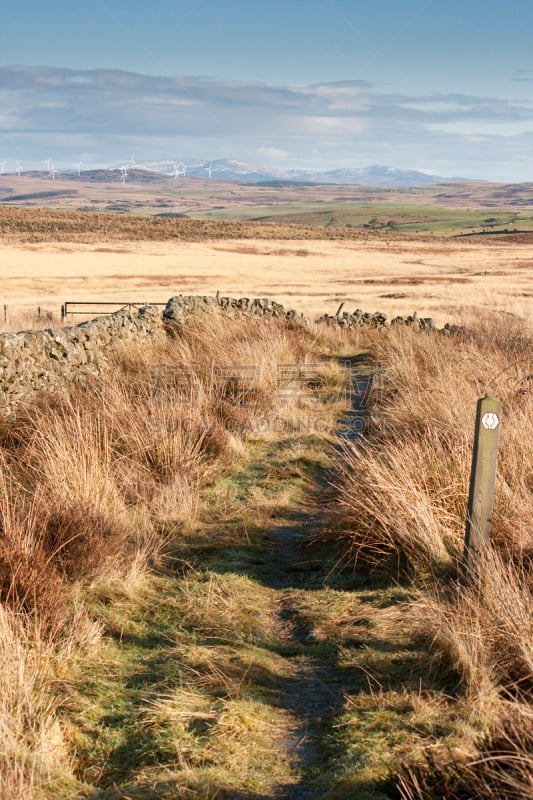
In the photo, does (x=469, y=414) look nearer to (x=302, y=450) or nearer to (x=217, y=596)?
(x=302, y=450)

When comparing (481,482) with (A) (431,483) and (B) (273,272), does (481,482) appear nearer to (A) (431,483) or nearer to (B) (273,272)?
(A) (431,483)

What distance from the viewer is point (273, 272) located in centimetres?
5294

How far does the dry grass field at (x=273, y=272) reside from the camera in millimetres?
32906

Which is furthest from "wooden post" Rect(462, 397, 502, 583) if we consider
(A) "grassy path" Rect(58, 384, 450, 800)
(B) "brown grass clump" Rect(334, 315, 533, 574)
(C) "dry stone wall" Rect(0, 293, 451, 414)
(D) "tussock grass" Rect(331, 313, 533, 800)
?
(C) "dry stone wall" Rect(0, 293, 451, 414)

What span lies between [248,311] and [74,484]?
39.7 ft

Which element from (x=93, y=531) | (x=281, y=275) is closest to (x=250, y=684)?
(x=93, y=531)

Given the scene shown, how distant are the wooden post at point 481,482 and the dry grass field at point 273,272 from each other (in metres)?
16.7

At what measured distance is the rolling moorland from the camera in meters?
3.13

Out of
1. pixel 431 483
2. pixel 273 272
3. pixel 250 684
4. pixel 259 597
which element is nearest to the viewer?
pixel 250 684

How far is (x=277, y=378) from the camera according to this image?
1153cm

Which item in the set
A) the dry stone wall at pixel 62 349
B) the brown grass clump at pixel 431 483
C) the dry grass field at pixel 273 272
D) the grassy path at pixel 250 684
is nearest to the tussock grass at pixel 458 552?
the brown grass clump at pixel 431 483

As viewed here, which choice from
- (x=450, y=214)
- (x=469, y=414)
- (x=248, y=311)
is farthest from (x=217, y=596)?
(x=450, y=214)

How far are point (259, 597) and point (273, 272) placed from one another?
161 ft

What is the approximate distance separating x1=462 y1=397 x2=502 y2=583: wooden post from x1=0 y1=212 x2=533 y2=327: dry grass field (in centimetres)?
1667
